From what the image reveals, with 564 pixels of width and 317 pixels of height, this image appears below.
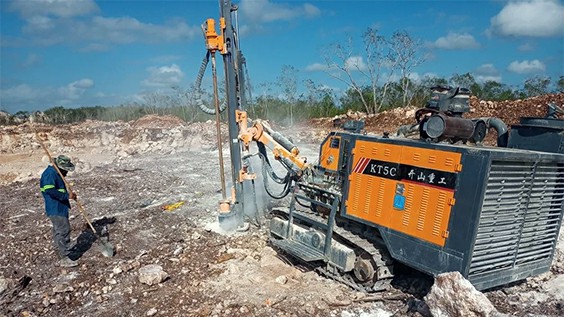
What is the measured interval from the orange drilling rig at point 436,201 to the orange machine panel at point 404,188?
1 centimetres

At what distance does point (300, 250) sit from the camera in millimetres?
5812

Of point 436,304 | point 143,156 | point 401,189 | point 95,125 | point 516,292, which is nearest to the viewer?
point 436,304

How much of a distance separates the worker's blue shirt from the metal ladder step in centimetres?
313

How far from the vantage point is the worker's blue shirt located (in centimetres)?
616

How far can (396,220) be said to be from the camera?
4809mm

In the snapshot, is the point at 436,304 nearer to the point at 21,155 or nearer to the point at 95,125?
the point at 21,155

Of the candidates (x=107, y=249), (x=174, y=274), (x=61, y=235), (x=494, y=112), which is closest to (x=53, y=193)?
(x=61, y=235)

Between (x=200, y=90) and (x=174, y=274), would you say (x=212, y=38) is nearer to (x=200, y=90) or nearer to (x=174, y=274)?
(x=200, y=90)

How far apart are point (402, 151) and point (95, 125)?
26082mm

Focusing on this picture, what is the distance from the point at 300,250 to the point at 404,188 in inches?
70.8

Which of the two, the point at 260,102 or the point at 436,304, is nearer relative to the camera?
the point at 436,304

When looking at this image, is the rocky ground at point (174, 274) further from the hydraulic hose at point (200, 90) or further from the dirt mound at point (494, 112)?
the dirt mound at point (494, 112)

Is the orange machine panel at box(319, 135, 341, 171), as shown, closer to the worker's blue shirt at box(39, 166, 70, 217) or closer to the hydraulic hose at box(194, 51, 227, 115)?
the hydraulic hose at box(194, 51, 227, 115)

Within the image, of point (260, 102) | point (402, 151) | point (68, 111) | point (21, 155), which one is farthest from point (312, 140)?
point (68, 111)
